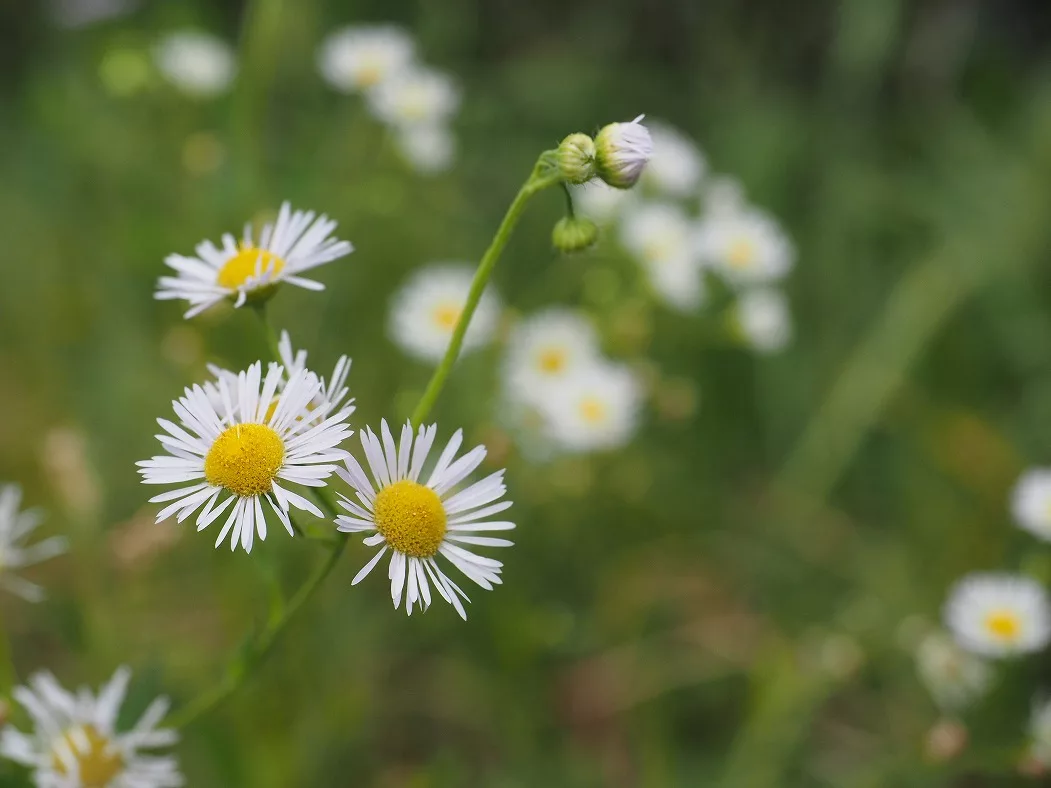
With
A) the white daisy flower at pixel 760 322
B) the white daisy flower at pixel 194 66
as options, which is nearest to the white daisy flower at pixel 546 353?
the white daisy flower at pixel 760 322

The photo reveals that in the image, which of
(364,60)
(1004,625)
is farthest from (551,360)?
(1004,625)

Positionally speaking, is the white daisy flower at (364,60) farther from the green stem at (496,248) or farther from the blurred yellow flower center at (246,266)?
the green stem at (496,248)

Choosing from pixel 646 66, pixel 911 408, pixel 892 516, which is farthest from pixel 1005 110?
pixel 892 516

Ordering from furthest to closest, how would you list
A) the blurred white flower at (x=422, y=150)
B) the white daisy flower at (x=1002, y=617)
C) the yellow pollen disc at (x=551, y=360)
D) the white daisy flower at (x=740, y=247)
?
the blurred white flower at (x=422, y=150) → the white daisy flower at (x=740, y=247) → the yellow pollen disc at (x=551, y=360) → the white daisy flower at (x=1002, y=617)

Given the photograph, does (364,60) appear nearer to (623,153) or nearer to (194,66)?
(194,66)

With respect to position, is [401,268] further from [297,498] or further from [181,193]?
[297,498]

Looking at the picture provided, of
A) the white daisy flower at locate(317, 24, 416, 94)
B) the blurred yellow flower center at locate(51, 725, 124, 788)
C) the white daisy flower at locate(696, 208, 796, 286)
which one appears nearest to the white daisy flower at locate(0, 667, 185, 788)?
the blurred yellow flower center at locate(51, 725, 124, 788)

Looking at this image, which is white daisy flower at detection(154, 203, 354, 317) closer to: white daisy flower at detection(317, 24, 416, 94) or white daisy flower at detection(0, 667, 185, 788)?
white daisy flower at detection(0, 667, 185, 788)
